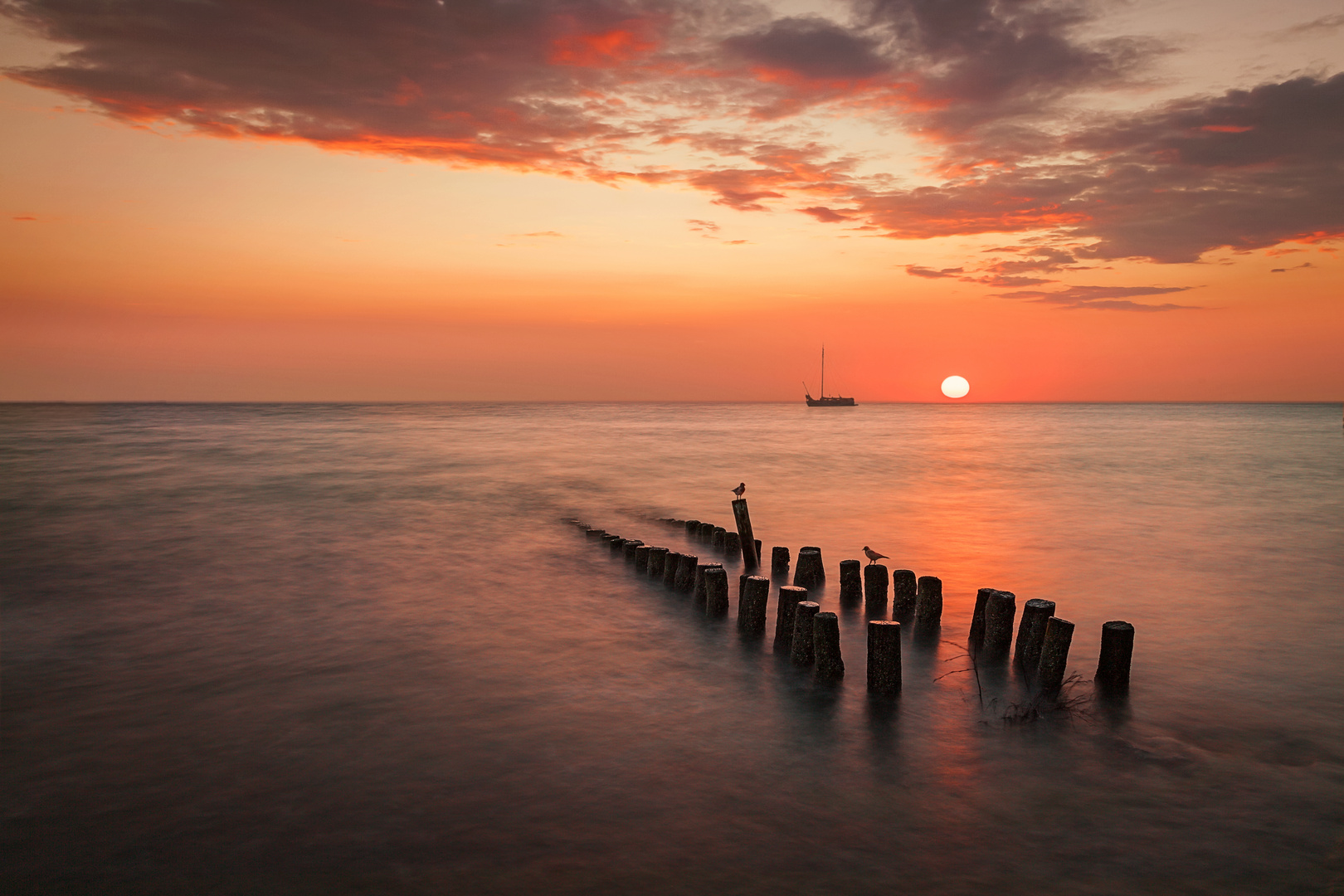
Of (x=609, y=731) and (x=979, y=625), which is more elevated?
(x=979, y=625)

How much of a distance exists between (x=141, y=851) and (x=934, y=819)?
18.1ft

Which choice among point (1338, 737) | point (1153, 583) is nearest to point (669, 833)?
point (1338, 737)

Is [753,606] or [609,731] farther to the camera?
[753,606]

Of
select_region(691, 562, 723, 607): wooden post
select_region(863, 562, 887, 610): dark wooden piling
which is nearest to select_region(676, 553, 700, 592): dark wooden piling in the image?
select_region(691, 562, 723, 607): wooden post

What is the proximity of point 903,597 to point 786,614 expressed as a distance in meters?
2.43

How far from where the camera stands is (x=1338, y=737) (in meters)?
7.29

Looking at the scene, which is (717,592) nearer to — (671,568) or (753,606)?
(753,606)

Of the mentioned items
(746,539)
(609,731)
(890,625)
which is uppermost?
(890,625)

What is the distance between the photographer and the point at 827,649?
27.3ft

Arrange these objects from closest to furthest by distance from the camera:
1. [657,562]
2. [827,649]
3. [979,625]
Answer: [827,649], [979,625], [657,562]

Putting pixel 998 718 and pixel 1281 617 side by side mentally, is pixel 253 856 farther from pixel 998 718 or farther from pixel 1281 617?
pixel 1281 617

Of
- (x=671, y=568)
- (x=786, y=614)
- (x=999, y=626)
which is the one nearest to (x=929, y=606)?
(x=999, y=626)

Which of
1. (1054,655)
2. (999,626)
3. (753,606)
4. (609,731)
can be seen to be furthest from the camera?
(753,606)

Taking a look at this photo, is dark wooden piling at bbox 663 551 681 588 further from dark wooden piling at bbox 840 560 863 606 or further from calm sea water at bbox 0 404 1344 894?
dark wooden piling at bbox 840 560 863 606
